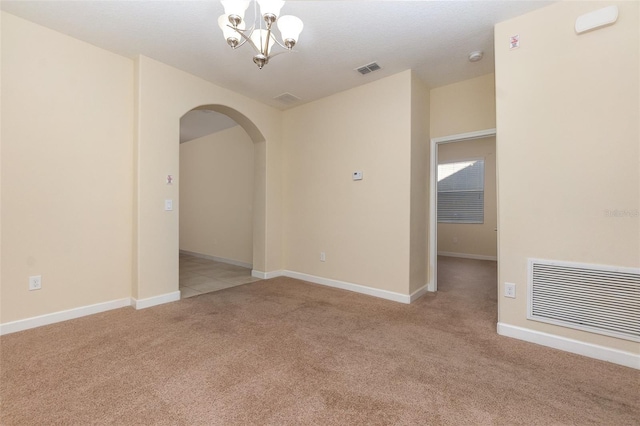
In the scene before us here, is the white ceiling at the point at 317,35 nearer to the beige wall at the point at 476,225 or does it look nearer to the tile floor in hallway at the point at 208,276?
the tile floor in hallway at the point at 208,276

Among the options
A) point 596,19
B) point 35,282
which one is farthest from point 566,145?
point 35,282

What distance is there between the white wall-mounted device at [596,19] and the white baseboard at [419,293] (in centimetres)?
288

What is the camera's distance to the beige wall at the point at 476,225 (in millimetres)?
6551

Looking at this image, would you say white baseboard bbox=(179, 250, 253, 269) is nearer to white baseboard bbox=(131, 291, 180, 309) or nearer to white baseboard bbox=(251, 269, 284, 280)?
white baseboard bbox=(251, 269, 284, 280)

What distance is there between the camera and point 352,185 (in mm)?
3961

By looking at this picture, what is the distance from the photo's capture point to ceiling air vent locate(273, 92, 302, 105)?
4.16 metres

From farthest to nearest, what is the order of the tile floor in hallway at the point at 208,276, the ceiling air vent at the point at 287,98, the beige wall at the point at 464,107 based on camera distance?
the ceiling air vent at the point at 287,98 < the tile floor in hallway at the point at 208,276 < the beige wall at the point at 464,107

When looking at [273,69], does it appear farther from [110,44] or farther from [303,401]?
[303,401]

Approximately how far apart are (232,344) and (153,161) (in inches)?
88.4

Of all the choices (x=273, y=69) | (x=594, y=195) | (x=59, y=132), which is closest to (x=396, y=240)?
(x=594, y=195)

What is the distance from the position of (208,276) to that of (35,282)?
2.28 meters

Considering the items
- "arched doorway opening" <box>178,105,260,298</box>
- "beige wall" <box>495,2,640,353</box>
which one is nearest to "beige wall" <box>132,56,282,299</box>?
"arched doorway opening" <box>178,105,260,298</box>

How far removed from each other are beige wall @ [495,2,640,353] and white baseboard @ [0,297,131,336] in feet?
12.9

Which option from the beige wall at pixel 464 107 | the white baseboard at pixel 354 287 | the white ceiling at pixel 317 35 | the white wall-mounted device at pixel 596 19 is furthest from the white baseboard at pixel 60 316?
the white wall-mounted device at pixel 596 19
